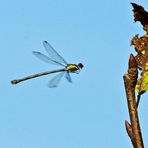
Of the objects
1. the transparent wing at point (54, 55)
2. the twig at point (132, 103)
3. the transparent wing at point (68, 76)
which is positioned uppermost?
the transparent wing at point (54, 55)

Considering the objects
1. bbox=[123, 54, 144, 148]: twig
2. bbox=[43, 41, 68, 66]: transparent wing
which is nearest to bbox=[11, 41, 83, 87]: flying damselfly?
bbox=[43, 41, 68, 66]: transparent wing

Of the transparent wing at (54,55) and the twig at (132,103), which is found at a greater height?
the transparent wing at (54,55)

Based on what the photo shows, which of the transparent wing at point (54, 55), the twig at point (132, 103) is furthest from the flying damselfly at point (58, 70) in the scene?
the twig at point (132, 103)

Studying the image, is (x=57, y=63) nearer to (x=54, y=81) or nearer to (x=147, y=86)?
(x=54, y=81)

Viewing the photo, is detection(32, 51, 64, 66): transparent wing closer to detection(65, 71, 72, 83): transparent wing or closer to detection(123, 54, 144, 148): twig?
detection(65, 71, 72, 83): transparent wing

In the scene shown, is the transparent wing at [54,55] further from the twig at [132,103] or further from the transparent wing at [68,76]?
the twig at [132,103]

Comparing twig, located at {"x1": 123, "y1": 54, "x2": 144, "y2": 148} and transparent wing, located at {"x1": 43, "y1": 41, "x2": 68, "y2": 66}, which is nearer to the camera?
twig, located at {"x1": 123, "y1": 54, "x2": 144, "y2": 148}

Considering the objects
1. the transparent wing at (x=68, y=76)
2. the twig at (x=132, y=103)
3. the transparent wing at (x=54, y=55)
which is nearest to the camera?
the twig at (x=132, y=103)

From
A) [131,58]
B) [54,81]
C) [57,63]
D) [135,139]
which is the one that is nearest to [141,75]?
[131,58]

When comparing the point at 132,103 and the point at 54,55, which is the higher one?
the point at 54,55

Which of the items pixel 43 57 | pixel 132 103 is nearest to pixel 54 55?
pixel 43 57

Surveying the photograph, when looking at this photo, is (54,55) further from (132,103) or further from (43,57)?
(132,103)

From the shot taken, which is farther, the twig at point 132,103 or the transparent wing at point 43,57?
the transparent wing at point 43,57
